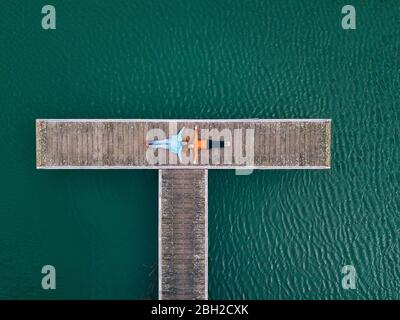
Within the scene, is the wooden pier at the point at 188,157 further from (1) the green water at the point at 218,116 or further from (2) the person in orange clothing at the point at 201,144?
(1) the green water at the point at 218,116

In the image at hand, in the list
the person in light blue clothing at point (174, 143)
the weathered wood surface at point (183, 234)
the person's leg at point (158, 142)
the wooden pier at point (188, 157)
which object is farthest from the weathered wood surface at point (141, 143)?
the weathered wood surface at point (183, 234)

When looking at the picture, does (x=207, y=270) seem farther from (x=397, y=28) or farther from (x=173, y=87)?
(x=397, y=28)

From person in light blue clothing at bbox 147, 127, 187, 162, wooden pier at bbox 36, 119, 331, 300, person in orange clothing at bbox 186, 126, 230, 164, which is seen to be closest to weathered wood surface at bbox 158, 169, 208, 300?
wooden pier at bbox 36, 119, 331, 300

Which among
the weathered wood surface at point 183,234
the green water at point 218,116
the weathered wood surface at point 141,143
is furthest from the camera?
the green water at point 218,116

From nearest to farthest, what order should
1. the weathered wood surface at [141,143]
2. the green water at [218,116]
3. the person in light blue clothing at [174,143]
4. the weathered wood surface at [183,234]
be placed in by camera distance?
the person in light blue clothing at [174,143], the weathered wood surface at [183,234], the weathered wood surface at [141,143], the green water at [218,116]

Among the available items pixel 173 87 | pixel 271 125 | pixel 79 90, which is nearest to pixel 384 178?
pixel 271 125

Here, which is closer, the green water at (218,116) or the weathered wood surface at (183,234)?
the weathered wood surface at (183,234)

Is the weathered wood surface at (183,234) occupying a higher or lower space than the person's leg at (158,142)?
lower

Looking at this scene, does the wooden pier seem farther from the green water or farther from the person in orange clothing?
the green water
